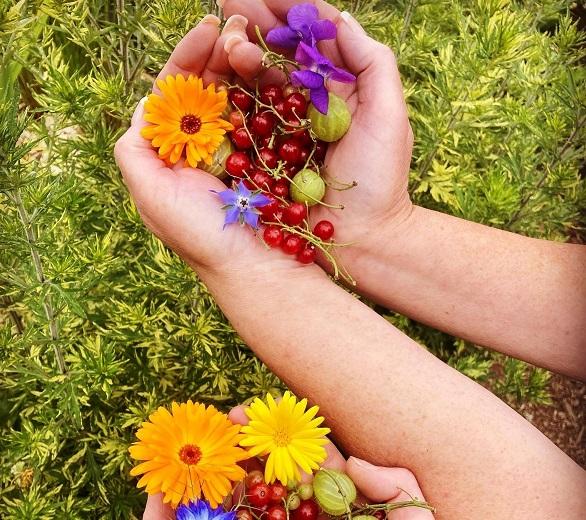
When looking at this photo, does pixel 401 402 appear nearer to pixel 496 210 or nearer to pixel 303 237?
pixel 303 237

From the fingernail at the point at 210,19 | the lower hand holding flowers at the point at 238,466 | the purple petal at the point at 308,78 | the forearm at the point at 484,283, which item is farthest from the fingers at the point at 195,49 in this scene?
the lower hand holding flowers at the point at 238,466

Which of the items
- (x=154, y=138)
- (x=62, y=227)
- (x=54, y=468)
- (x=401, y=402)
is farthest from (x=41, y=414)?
(x=401, y=402)

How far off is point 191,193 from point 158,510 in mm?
677

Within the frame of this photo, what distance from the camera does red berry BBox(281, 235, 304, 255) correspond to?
58.3 inches

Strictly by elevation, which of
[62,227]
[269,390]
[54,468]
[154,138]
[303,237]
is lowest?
[54,468]

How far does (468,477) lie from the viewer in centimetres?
131

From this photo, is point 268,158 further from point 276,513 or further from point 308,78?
point 276,513

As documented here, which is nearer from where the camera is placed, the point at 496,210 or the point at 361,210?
the point at 361,210

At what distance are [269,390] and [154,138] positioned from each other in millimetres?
986

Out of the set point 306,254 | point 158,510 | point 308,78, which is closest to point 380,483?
point 158,510

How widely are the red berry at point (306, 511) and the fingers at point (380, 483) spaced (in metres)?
0.10

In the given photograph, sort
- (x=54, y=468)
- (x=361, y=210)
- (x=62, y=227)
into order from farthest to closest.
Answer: (x=54, y=468) → (x=62, y=227) → (x=361, y=210)

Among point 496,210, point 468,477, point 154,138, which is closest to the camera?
point 468,477

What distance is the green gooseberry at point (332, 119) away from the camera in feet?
4.84
